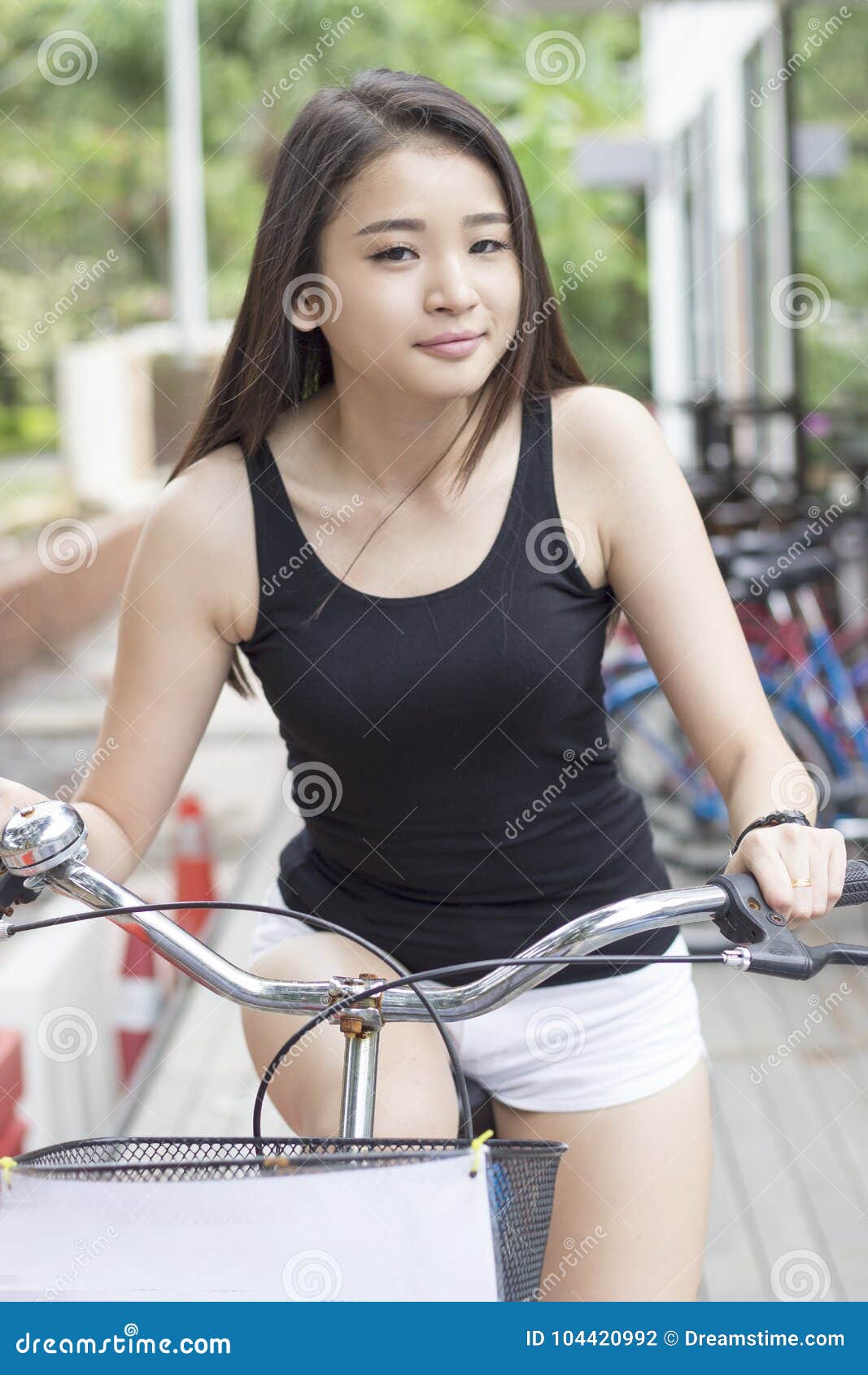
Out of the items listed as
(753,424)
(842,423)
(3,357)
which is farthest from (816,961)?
(3,357)

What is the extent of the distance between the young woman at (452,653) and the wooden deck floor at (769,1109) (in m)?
1.50

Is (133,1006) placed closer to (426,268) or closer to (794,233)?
(426,268)

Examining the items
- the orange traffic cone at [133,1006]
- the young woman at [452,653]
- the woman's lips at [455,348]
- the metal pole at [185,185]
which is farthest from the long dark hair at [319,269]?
the metal pole at [185,185]

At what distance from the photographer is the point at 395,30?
29.8 metres

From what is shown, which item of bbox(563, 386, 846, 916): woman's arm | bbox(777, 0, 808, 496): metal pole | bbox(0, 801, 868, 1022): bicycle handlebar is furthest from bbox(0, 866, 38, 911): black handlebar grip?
bbox(777, 0, 808, 496): metal pole

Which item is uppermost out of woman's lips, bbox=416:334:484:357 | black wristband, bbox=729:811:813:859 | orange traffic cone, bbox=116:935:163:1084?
orange traffic cone, bbox=116:935:163:1084

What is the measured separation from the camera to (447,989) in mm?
1295

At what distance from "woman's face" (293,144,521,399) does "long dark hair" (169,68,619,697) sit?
0.03m

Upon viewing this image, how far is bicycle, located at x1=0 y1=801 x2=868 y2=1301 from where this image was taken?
98cm

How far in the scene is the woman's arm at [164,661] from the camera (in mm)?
1647

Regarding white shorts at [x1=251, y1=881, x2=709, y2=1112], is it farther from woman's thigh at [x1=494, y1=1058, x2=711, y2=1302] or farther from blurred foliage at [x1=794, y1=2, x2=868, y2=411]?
blurred foliage at [x1=794, y1=2, x2=868, y2=411]

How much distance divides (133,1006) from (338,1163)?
11.4 feet

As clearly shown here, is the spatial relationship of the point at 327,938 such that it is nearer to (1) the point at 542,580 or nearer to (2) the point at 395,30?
(1) the point at 542,580

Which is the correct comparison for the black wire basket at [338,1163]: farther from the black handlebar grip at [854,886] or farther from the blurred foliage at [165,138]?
the blurred foliage at [165,138]
